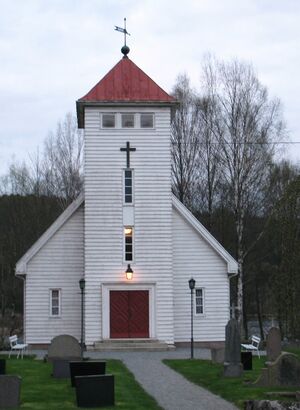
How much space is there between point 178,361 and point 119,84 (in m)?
12.9

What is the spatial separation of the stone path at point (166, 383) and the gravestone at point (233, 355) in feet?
3.89

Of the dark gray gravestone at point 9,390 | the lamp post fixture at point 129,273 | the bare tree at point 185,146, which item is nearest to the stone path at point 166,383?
the dark gray gravestone at point 9,390

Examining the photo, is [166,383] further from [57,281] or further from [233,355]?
[57,281]

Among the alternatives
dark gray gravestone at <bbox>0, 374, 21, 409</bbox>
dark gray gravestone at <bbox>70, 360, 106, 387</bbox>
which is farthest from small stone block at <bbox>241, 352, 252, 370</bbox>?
dark gray gravestone at <bbox>0, 374, 21, 409</bbox>

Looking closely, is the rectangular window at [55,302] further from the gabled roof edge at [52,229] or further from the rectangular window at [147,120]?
the rectangular window at [147,120]

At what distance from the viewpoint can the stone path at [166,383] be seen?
15750 millimetres

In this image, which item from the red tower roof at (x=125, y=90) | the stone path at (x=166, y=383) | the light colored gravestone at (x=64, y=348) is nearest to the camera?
the stone path at (x=166, y=383)

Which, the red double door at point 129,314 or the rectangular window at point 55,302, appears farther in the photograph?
Result: the rectangular window at point 55,302

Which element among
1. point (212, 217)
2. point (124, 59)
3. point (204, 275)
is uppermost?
point (124, 59)

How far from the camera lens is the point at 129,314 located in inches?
1282

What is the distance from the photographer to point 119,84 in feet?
111

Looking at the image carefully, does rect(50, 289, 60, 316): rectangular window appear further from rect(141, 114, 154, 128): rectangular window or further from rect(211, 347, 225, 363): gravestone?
rect(211, 347, 225, 363): gravestone

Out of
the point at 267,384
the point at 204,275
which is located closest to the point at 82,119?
the point at 204,275

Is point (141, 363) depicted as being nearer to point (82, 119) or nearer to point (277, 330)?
point (277, 330)
